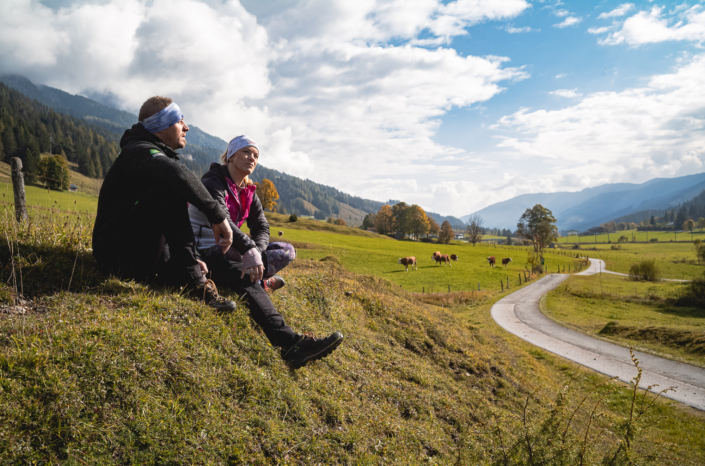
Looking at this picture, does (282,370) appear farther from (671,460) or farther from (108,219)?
(671,460)

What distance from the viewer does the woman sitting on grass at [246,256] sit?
428 cm

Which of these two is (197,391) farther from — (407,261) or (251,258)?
(407,261)

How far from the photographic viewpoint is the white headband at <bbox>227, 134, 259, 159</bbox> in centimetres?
486

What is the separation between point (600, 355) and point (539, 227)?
2590 inches

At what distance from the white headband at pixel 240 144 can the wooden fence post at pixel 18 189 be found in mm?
4226

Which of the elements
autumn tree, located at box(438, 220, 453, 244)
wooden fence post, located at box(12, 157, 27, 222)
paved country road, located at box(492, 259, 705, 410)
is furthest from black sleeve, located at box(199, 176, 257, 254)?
autumn tree, located at box(438, 220, 453, 244)

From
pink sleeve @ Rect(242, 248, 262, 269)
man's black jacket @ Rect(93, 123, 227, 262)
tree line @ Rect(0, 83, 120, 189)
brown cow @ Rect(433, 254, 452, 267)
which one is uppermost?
tree line @ Rect(0, 83, 120, 189)

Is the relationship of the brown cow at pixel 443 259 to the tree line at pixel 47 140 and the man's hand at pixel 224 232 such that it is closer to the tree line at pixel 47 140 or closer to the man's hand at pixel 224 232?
the man's hand at pixel 224 232

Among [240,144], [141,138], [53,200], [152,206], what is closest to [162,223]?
[152,206]

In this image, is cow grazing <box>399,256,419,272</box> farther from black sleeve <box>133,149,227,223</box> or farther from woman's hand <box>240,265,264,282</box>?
black sleeve <box>133,149,227,223</box>

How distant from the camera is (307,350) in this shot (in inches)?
173

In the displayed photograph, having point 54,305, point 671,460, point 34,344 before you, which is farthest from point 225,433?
point 671,460

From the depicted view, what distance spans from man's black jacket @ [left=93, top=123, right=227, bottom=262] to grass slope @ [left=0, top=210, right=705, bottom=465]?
Result: 3.13 feet

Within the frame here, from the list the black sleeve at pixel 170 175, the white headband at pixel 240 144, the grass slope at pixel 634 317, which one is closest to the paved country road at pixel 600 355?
the grass slope at pixel 634 317
